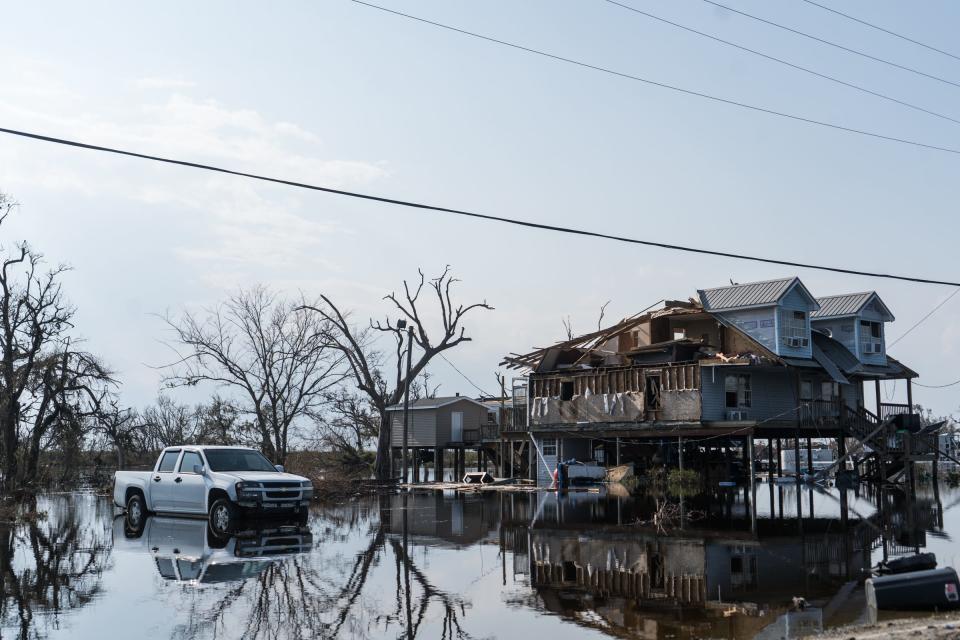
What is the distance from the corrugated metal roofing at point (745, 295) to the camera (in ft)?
127

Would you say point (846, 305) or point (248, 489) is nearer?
point (248, 489)

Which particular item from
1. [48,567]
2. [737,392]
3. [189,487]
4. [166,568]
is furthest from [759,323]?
[48,567]

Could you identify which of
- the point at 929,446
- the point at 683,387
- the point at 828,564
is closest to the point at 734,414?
the point at 683,387

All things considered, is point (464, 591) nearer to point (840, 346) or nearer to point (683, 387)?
point (683, 387)

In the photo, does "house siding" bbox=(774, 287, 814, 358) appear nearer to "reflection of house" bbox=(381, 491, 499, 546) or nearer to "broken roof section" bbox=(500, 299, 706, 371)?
"broken roof section" bbox=(500, 299, 706, 371)

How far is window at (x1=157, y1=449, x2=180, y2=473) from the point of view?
22469 millimetres

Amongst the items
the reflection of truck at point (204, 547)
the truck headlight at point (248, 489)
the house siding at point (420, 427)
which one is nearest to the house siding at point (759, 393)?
the reflection of truck at point (204, 547)

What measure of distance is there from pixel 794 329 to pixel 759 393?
3126 mm

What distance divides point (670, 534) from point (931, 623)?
10.9 metres

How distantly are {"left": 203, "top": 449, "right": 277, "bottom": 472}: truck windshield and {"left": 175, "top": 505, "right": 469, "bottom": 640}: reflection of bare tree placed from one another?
5.76 meters

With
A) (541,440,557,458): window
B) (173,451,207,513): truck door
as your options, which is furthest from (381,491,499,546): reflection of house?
(541,440,557,458): window

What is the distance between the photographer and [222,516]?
67.1ft

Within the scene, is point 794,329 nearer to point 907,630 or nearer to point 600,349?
point 600,349

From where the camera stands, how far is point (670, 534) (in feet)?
67.7
